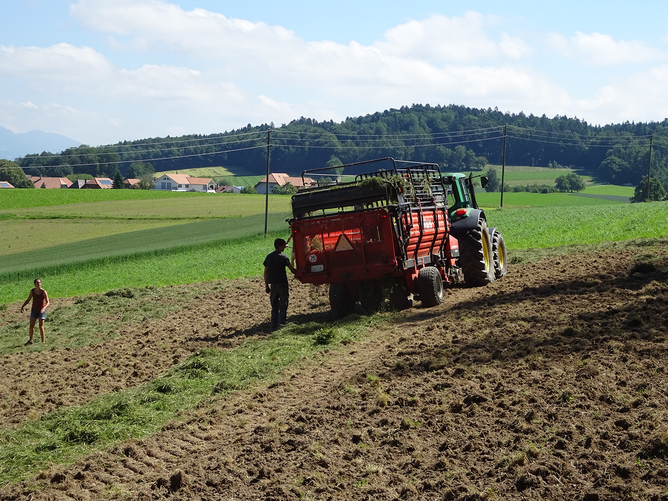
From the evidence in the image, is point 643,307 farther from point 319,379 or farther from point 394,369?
point 319,379

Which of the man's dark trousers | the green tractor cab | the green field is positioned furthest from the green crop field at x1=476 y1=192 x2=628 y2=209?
the man's dark trousers

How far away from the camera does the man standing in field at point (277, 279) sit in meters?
13.4

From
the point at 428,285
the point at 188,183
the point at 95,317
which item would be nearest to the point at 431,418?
the point at 428,285

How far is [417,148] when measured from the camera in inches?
4186

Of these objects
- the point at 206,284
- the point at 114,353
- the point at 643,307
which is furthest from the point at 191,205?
the point at 643,307

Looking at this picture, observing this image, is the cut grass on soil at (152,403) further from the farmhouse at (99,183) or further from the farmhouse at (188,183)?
the farmhouse at (188,183)

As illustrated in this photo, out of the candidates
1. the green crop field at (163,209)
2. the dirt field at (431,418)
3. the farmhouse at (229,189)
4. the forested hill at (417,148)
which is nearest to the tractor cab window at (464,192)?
the dirt field at (431,418)

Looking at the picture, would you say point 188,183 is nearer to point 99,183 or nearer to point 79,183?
point 99,183

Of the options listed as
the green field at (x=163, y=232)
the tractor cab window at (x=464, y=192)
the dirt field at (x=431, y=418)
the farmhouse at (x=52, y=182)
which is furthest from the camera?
the farmhouse at (x=52, y=182)

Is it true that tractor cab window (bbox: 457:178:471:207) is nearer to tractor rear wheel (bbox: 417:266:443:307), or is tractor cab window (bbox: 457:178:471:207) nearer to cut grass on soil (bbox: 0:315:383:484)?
tractor rear wheel (bbox: 417:266:443:307)

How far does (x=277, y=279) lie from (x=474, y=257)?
15.9 ft

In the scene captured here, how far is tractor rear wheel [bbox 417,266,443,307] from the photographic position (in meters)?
13.5

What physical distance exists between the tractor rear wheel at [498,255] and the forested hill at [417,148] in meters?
67.5

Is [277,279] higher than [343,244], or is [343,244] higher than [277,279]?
[343,244]
